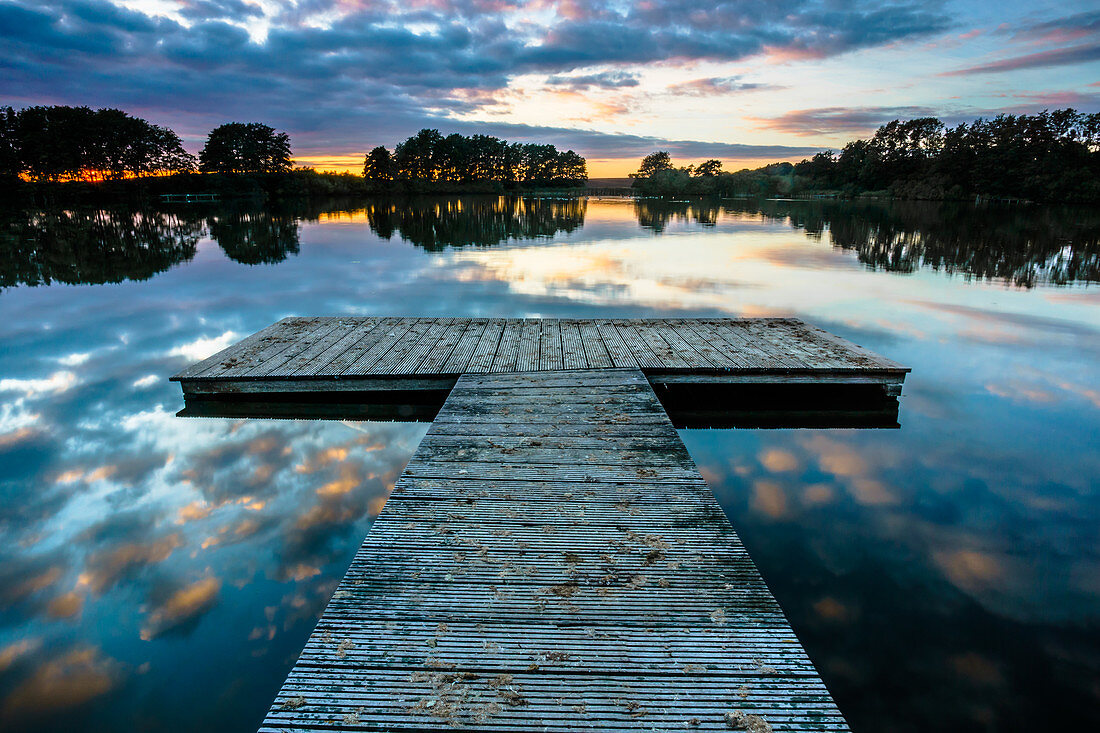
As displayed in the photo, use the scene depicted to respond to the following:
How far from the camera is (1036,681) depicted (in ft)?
10.1

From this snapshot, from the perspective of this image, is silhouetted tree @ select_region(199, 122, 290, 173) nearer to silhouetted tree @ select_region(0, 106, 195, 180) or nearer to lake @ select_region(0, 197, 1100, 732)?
silhouetted tree @ select_region(0, 106, 195, 180)

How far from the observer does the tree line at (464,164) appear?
89.3 m

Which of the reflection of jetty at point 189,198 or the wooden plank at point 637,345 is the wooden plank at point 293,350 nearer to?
the wooden plank at point 637,345

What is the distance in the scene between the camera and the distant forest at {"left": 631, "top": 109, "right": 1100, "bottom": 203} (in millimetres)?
57094

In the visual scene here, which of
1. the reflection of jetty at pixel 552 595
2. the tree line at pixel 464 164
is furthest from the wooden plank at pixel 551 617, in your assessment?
the tree line at pixel 464 164

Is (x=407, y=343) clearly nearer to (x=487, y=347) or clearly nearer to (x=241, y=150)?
(x=487, y=347)

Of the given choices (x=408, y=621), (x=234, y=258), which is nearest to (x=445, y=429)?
(x=408, y=621)

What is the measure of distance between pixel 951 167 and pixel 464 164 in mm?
71348

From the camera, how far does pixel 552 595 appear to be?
2848mm

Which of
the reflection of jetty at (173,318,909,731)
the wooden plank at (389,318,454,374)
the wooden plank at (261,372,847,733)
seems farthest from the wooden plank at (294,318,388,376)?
the wooden plank at (261,372,847,733)

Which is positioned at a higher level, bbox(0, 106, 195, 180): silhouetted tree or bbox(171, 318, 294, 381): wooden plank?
bbox(0, 106, 195, 180): silhouetted tree

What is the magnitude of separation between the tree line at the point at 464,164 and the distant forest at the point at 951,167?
2235 cm

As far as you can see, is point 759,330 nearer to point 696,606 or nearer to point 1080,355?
point 1080,355

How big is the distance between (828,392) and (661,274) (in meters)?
9.90
